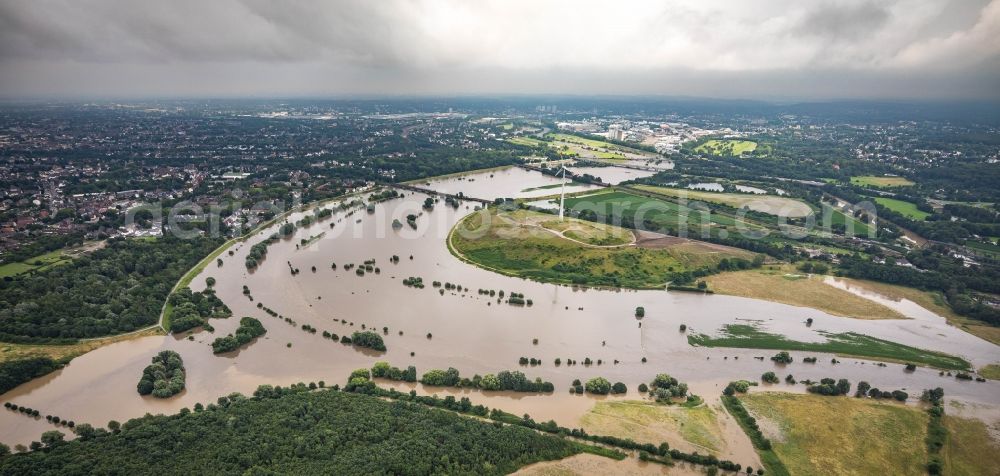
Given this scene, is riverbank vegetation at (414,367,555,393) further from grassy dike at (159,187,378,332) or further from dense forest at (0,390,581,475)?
grassy dike at (159,187,378,332)

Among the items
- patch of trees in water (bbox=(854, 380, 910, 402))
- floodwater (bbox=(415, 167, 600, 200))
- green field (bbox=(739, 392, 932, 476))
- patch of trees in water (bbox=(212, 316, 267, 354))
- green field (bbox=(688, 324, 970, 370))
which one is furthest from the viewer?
floodwater (bbox=(415, 167, 600, 200))

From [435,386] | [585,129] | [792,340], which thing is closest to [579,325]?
[435,386]

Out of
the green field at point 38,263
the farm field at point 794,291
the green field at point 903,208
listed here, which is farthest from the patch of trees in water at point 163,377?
the green field at point 903,208

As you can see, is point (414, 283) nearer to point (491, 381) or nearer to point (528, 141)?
point (491, 381)

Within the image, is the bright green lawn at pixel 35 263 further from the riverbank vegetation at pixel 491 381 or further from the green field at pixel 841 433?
the green field at pixel 841 433

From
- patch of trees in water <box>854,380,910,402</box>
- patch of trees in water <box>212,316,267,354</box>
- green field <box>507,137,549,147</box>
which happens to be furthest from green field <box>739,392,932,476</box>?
green field <box>507,137,549,147</box>

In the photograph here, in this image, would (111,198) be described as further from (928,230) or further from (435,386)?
(928,230)
